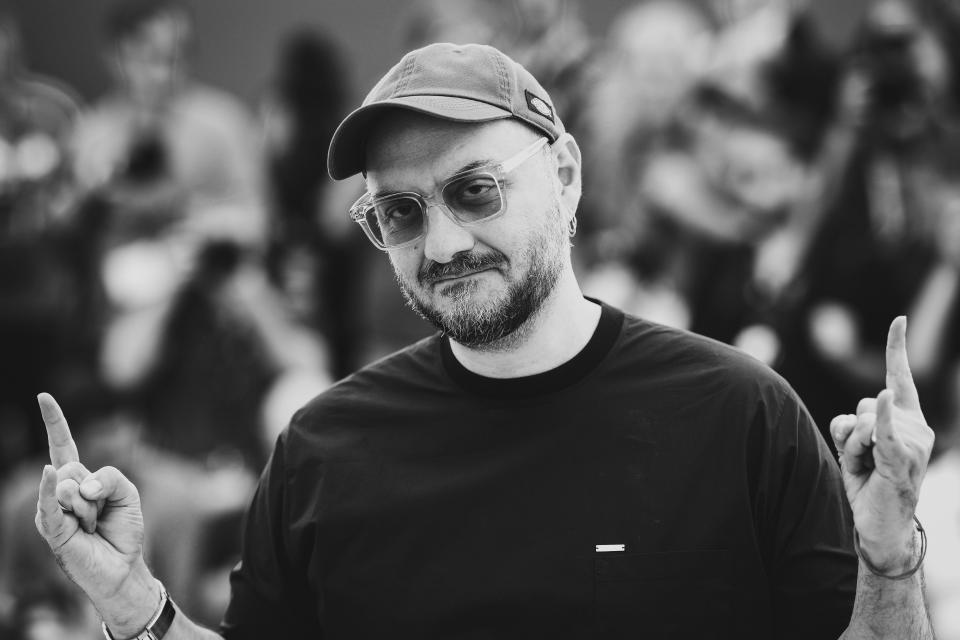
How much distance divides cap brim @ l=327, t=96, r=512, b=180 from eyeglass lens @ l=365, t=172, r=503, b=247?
0.41 feet

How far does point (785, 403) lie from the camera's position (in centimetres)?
242

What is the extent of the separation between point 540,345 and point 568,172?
1.43 feet

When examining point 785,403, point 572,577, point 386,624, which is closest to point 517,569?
point 572,577

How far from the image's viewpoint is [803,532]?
2.30 meters

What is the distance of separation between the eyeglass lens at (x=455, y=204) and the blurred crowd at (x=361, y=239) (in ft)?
8.12

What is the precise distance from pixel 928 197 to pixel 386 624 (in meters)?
3.77

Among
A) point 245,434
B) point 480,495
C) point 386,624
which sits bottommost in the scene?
point 245,434

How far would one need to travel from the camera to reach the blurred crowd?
196 inches

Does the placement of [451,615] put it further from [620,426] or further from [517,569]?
[620,426]

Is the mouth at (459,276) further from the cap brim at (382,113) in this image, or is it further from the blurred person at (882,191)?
the blurred person at (882,191)

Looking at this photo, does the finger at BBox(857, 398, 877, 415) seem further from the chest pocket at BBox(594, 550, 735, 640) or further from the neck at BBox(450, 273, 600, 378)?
the neck at BBox(450, 273, 600, 378)

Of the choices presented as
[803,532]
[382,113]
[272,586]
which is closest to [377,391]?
[272,586]

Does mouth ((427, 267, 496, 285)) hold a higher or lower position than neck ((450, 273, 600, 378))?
higher

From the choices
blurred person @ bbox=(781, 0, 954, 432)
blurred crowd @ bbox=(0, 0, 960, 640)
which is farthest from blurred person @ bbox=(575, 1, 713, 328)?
blurred person @ bbox=(781, 0, 954, 432)
